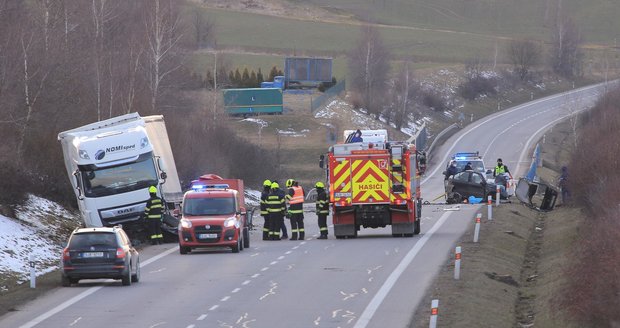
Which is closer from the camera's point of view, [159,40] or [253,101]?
[159,40]

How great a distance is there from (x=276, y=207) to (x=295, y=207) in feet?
2.04

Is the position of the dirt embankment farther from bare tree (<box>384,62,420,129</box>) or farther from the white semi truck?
bare tree (<box>384,62,420,129</box>)

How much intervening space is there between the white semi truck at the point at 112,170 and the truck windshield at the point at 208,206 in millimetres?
2986

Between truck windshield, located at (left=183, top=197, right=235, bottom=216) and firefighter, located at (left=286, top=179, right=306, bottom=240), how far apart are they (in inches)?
119

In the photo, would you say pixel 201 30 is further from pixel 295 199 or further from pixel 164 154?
pixel 295 199

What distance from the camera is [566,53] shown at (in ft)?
472

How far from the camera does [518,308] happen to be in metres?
25.3

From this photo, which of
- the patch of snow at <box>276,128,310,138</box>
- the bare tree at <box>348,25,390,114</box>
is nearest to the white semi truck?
the patch of snow at <box>276,128,310,138</box>

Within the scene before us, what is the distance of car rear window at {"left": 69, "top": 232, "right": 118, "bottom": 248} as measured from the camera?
26516 millimetres

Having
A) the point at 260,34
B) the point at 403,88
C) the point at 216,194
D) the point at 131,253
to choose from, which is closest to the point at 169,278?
the point at 131,253

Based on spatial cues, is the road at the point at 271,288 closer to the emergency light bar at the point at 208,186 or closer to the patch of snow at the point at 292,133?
the emergency light bar at the point at 208,186

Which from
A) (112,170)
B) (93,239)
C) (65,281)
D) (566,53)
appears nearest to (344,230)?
(112,170)

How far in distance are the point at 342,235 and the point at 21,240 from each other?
32.1 feet

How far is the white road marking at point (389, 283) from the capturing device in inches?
870
